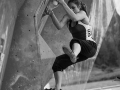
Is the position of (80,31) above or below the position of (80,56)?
above

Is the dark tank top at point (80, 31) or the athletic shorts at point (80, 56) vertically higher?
the dark tank top at point (80, 31)

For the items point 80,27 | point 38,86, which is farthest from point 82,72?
point 80,27

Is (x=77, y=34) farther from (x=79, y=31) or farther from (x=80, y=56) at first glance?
(x=80, y=56)

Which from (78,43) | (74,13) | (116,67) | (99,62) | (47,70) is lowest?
(116,67)

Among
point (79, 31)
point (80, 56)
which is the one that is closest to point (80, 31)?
point (79, 31)

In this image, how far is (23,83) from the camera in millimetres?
2402

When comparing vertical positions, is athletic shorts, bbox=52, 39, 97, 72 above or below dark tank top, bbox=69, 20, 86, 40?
below

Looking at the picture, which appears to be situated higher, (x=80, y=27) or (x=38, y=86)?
(x=80, y=27)

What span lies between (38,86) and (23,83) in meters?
0.17

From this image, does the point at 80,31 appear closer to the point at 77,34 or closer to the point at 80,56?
the point at 77,34

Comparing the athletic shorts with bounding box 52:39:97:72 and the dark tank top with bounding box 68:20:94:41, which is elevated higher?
the dark tank top with bounding box 68:20:94:41

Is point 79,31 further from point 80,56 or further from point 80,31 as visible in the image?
point 80,56

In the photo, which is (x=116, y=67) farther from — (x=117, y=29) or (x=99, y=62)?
Result: (x=117, y=29)

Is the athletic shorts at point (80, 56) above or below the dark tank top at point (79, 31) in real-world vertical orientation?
below
